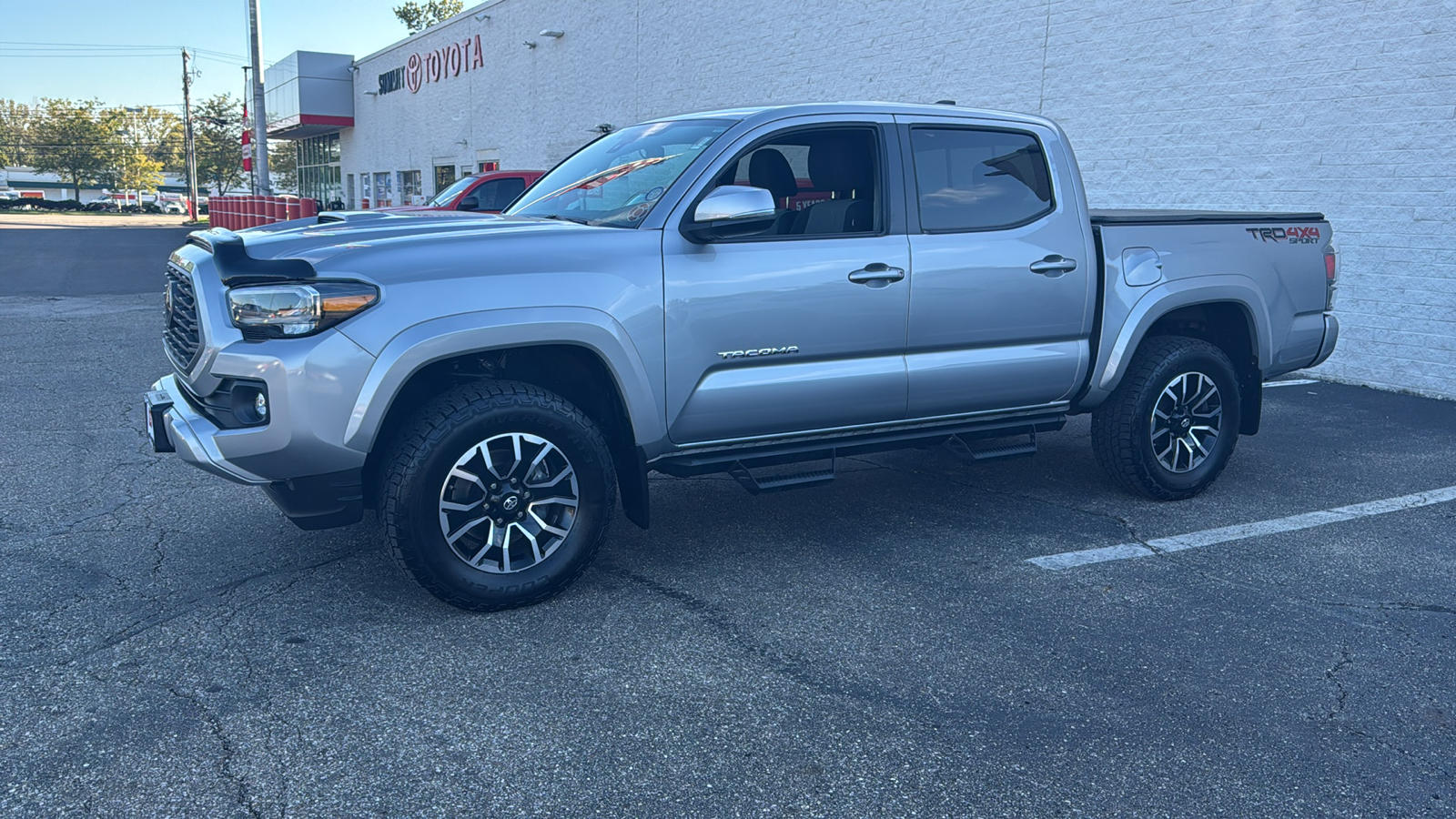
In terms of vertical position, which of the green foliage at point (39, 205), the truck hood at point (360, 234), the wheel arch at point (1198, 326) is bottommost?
the wheel arch at point (1198, 326)

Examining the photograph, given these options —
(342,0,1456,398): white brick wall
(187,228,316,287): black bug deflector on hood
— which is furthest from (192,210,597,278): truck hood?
(342,0,1456,398): white brick wall

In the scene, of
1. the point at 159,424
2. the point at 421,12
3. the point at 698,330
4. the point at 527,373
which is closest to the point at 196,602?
the point at 159,424

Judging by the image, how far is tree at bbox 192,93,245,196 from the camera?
85062mm

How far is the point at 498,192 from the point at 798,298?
32.9 ft

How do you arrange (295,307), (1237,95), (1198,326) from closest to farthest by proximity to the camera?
(295,307)
(1198,326)
(1237,95)

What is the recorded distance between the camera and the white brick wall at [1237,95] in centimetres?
904

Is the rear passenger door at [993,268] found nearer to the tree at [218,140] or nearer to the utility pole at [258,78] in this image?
the utility pole at [258,78]

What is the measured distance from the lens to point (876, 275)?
457 centimetres

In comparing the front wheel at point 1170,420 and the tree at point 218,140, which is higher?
the tree at point 218,140

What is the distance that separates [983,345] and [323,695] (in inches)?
124

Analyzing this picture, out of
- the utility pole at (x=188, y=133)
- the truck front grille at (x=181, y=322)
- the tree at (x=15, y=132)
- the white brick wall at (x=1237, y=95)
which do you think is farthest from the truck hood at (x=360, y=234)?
the tree at (x=15, y=132)

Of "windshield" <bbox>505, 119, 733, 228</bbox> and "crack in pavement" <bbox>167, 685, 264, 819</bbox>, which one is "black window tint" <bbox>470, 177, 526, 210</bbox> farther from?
"crack in pavement" <bbox>167, 685, 264, 819</bbox>

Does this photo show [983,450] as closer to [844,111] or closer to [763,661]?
[844,111]

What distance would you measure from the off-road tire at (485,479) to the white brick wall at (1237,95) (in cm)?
304
